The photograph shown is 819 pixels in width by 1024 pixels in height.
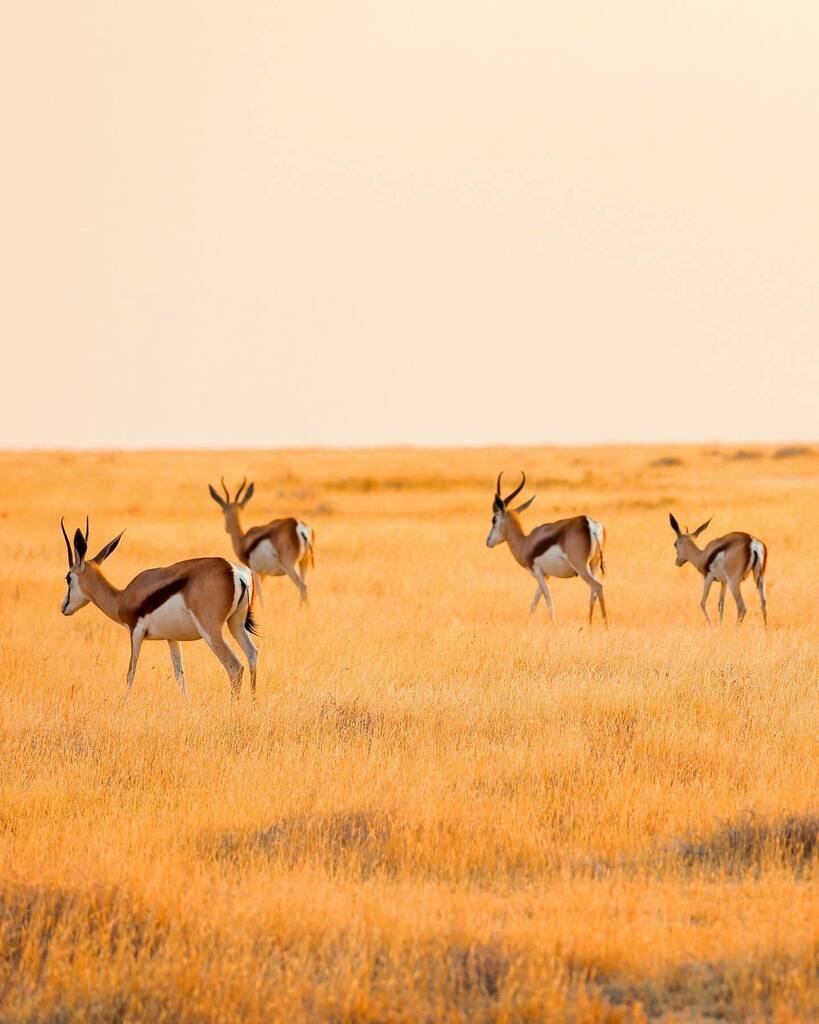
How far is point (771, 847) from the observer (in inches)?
257

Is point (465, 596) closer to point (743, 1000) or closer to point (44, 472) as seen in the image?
point (743, 1000)

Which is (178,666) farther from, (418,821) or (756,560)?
(756,560)

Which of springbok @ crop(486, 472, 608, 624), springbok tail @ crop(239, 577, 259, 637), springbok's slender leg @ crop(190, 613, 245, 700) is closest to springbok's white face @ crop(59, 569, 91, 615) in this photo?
springbok's slender leg @ crop(190, 613, 245, 700)

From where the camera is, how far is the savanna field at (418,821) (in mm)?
5031

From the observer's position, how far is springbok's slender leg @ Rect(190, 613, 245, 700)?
10.2 meters

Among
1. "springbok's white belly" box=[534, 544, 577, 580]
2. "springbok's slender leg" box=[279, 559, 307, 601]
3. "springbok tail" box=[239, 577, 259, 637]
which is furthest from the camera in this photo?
"springbok's slender leg" box=[279, 559, 307, 601]

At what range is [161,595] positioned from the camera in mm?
10297

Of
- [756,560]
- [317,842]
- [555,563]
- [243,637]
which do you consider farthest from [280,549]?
[317,842]

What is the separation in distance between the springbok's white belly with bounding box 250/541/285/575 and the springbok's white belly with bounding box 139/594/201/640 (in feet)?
22.4

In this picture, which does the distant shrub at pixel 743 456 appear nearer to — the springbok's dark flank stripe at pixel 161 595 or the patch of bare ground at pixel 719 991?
the springbok's dark flank stripe at pixel 161 595

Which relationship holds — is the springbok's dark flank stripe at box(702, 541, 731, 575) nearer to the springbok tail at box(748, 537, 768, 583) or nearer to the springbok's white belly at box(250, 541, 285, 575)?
the springbok tail at box(748, 537, 768, 583)

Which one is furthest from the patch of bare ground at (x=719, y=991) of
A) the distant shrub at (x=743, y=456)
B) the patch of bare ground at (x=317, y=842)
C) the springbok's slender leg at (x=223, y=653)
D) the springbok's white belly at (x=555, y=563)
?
the distant shrub at (x=743, y=456)

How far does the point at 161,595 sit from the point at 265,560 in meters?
7.23

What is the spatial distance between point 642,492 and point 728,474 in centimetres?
1123
